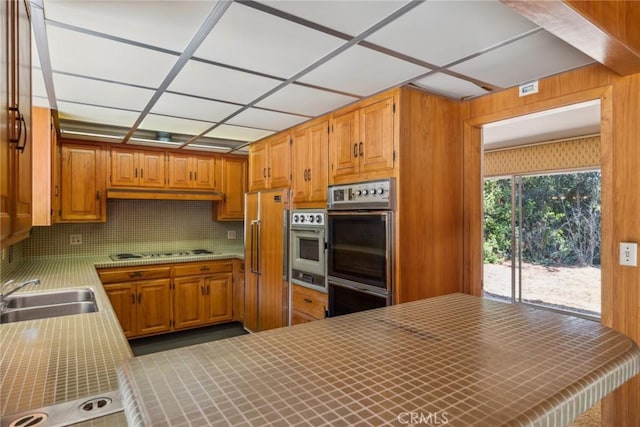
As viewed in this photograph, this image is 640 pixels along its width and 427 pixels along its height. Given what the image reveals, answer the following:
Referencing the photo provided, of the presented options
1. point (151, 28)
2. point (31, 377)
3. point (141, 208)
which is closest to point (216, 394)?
point (31, 377)

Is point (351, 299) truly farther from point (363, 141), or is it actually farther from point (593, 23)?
point (593, 23)

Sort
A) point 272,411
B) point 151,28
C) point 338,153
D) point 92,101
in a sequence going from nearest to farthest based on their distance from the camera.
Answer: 1. point 272,411
2. point 151,28
3. point 92,101
4. point 338,153

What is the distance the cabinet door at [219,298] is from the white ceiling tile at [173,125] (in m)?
1.77

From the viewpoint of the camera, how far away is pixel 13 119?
881mm

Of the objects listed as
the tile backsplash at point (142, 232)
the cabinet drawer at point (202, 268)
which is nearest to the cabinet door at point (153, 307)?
the cabinet drawer at point (202, 268)

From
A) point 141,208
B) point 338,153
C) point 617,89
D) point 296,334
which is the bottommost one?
point 296,334

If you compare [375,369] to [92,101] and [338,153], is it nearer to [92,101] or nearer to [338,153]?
[338,153]

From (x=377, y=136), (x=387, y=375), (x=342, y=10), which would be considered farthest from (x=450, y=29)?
(x=387, y=375)

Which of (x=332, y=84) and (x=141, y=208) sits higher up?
(x=332, y=84)

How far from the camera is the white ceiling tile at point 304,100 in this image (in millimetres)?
2348

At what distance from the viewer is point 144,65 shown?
75.1 inches

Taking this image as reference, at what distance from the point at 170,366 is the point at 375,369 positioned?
1.64 ft

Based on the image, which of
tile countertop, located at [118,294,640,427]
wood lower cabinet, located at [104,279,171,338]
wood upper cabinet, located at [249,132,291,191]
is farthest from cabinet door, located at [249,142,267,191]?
tile countertop, located at [118,294,640,427]

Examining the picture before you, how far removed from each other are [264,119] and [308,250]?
121cm
